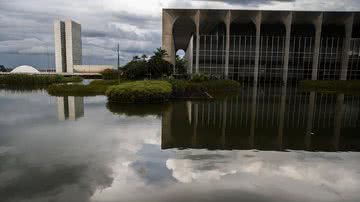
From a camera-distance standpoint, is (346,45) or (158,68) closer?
(158,68)

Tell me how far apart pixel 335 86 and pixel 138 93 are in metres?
27.4

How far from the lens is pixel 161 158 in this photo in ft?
28.8

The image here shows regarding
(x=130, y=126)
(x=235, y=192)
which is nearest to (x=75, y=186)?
(x=235, y=192)

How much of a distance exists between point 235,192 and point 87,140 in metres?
6.36

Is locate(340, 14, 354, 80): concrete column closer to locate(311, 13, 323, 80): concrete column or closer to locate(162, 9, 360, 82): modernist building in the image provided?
locate(162, 9, 360, 82): modernist building

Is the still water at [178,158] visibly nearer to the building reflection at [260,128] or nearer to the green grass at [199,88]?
the building reflection at [260,128]

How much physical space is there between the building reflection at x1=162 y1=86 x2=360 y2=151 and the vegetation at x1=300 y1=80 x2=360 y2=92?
58.2 feet

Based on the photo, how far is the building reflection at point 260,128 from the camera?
10539 millimetres

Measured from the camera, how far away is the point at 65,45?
93.6 m

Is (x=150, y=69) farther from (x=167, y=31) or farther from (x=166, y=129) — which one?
(x=166, y=129)

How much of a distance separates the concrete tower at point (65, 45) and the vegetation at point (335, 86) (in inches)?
2873

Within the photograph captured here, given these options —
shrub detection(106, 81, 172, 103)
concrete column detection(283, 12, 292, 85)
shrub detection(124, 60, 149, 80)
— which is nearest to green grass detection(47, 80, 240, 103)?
shrub detection(106, 81, 172, 103)

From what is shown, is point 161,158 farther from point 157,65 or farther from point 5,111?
point 157,65

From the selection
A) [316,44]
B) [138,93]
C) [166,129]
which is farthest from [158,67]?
[166,129]
